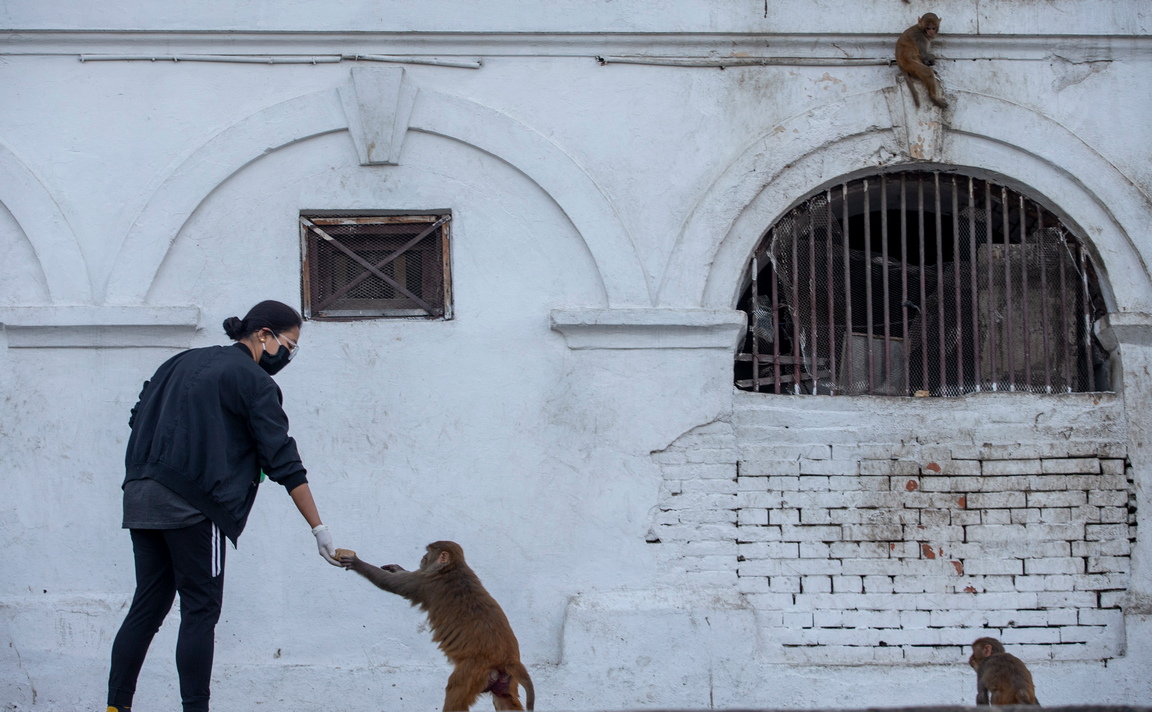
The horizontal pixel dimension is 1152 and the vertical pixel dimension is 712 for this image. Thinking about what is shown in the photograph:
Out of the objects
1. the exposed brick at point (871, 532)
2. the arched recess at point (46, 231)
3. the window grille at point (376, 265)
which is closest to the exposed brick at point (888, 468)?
the exposed brick at point (871, 532)

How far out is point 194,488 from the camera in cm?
404

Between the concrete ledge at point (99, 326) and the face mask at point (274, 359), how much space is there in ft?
4.02

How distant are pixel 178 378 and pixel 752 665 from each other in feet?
10.0

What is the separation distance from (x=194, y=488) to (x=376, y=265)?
1.96m

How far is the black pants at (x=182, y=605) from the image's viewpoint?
13.0ft

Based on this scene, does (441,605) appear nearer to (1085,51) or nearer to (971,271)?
(971,271)

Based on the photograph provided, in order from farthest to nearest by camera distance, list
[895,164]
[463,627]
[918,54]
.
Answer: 1. [895,164]
2. [918,54]
3. [463,627]

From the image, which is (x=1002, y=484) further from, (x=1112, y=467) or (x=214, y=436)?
(x=214, y=436)

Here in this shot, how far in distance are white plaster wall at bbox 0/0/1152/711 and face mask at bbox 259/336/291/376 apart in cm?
109

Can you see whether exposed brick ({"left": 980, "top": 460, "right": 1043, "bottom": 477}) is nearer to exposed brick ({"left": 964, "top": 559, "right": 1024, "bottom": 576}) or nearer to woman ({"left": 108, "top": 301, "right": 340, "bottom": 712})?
exposed brick ({"left": 964, "top": 559, "right": 1024, "bottom": 576})

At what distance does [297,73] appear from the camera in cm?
566

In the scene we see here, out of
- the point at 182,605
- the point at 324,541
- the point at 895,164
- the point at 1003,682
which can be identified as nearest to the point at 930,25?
the point at 895,164

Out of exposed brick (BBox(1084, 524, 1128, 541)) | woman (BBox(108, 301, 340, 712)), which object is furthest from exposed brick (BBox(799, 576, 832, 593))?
woman (BBox(108, 301, 340, 712))

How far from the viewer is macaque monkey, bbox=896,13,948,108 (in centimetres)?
562
